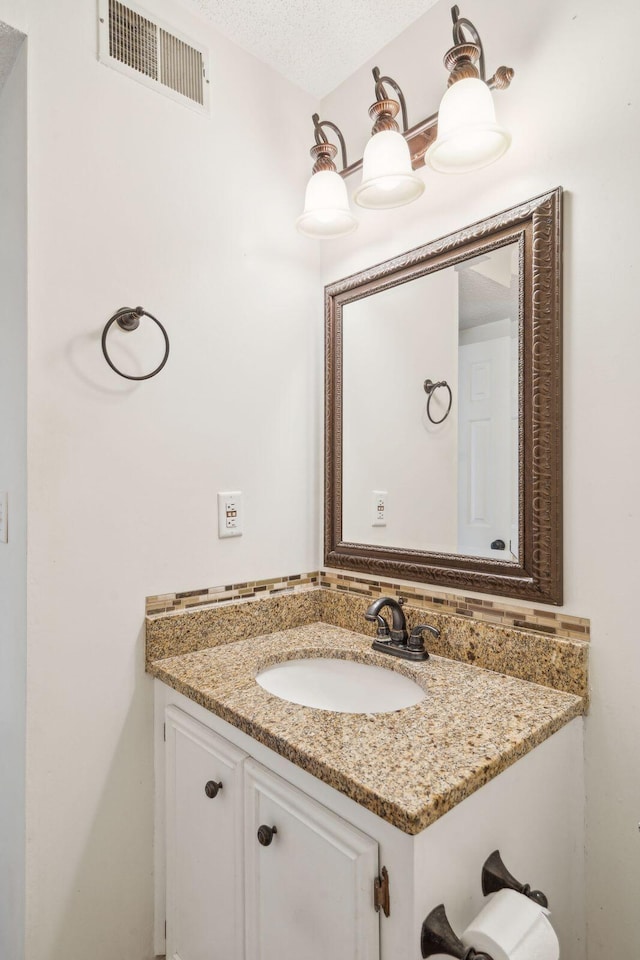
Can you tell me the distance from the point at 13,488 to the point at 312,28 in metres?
1.43

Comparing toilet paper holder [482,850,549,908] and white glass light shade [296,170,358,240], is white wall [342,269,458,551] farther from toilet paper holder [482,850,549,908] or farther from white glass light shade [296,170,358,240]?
toilet paper holder [482,850,549,908]

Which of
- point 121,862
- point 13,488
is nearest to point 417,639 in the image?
point 121,862

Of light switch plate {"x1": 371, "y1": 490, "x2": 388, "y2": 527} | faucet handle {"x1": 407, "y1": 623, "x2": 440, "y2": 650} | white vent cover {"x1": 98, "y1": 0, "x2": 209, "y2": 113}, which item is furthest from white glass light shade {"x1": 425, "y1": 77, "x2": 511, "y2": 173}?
faucet handle {"x1": 407, "y1": 623, "x2": 440, "y2": 650}

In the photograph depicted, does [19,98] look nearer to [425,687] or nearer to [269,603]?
[269,603]

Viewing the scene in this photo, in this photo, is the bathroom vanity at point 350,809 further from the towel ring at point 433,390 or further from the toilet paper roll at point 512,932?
the towel ring at point 433,390

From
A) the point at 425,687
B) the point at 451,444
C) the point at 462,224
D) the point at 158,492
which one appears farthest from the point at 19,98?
the point at 425,687

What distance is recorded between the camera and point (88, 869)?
1.18m

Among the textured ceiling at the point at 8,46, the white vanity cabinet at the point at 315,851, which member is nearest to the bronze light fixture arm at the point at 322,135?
the textured ceiling at the point at 8,46

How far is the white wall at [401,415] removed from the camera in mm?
1338

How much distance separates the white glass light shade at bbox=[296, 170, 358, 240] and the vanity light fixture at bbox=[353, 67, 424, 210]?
0.31ft

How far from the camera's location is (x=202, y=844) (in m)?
1.12

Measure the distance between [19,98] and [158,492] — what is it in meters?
0.92

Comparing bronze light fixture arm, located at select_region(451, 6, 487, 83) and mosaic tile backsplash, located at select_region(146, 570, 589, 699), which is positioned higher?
bronze light fixture arm, located at select_region(451, 6, 487, 83)

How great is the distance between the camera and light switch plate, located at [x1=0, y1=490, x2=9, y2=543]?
1.22 meters
